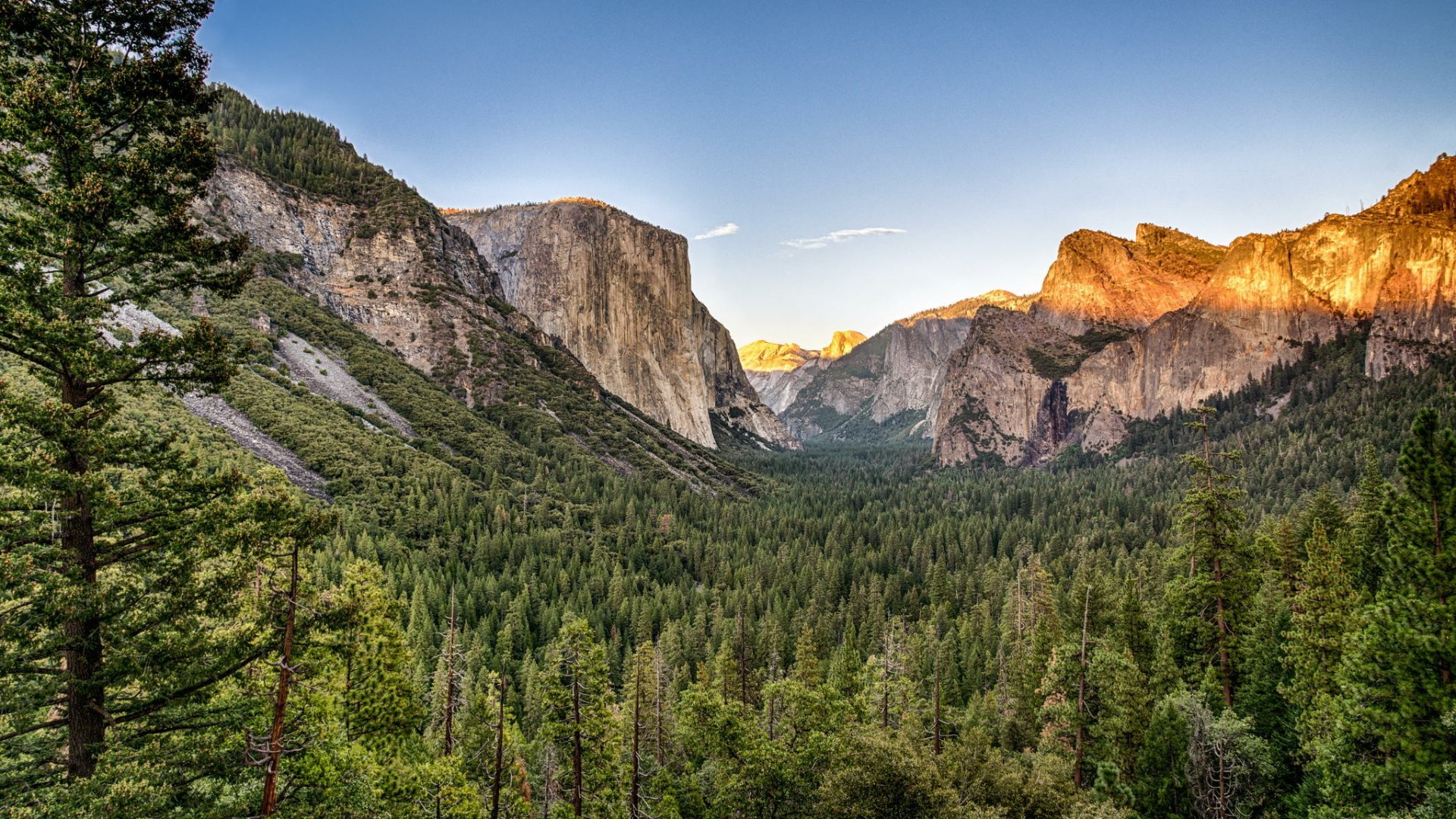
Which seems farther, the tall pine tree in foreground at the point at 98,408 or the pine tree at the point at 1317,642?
the pine tree at the point at 1317,642

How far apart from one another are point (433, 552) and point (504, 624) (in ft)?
53.4

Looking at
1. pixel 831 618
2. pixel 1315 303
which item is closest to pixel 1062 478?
pixel 1315 303

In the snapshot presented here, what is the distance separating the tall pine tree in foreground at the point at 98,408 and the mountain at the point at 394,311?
97315mm

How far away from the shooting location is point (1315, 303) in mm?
166250

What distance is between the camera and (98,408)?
10609mm

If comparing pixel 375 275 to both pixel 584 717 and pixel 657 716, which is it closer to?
pixel 657 716

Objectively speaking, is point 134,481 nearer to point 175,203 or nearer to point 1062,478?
point 175,203

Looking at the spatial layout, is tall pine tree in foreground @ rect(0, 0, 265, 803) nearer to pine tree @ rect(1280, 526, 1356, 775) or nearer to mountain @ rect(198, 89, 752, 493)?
pine tree @ rect(1280, 526, 1356, 775)

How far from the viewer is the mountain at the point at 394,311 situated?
112562 mm

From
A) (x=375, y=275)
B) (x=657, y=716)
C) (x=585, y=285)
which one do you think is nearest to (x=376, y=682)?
(x=657, y=716)

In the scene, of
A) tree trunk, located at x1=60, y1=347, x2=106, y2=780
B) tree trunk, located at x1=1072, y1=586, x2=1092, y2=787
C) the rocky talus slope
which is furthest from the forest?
the rocky talus slope

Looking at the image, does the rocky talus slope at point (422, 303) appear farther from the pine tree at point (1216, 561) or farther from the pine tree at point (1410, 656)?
the pine tree at point (1410, 656)

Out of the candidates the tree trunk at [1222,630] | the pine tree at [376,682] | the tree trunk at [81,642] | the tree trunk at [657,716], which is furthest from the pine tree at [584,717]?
the tree trunk at [1222,630]

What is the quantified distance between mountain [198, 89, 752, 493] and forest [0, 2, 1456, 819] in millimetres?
46622
